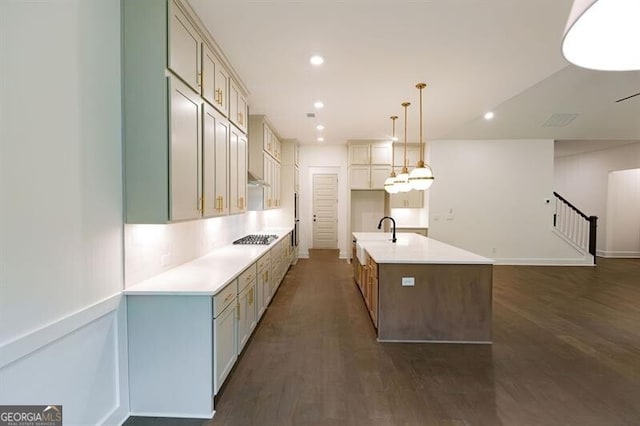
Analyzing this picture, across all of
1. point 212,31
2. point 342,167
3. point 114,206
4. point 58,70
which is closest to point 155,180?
point 114,206

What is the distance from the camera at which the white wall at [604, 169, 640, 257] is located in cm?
734

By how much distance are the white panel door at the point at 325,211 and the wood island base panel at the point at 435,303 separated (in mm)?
4535

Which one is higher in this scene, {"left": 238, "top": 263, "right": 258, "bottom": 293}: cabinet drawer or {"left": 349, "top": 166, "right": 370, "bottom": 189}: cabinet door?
{"left": 349, "top": 166, "right": 370, "bottom": 189}: cabinet door

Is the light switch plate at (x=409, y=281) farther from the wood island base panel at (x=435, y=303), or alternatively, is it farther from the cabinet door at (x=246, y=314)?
the cabinet door at (x=246, y=314)

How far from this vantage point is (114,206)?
5.97ft

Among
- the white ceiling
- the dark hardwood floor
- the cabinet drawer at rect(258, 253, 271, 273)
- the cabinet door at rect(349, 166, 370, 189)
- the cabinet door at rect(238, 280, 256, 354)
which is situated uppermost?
the white ceiling

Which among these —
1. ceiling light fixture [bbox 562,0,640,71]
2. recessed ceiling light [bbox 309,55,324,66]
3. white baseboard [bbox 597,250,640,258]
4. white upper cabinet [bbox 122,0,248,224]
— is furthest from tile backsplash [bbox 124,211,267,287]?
white baseboard [bbox 597,250,640,258]

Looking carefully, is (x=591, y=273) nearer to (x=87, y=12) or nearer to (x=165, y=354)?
(x=165, y=354)

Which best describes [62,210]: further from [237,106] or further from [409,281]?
[409,281]

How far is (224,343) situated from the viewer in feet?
7.08

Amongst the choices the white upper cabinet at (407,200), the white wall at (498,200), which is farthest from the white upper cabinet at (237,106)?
the white wall at (498,200)

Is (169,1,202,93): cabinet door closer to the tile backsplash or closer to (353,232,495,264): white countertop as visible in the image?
the tile backsplash

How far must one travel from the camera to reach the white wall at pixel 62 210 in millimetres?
1204

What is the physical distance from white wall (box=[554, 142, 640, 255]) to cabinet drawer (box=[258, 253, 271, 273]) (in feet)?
29.8
